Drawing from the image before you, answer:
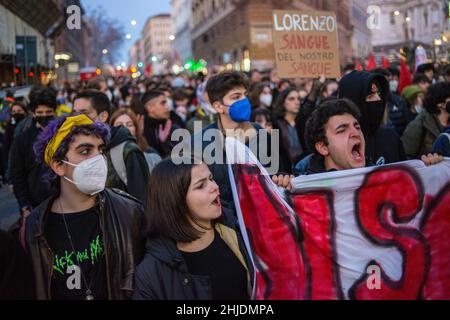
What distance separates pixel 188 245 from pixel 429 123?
353cm

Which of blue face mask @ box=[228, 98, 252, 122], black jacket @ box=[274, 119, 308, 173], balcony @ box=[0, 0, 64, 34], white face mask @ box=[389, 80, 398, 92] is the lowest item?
black jacket @ box=[274, 119, 308, 173]

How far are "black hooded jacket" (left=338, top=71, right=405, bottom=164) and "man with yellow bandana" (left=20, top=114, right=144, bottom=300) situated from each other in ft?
5.65

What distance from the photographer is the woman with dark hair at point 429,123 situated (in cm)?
559

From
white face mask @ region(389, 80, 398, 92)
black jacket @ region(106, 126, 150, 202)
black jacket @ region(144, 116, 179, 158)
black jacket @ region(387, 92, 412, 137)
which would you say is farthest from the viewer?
white face mask @ region(389, 80, 398, 92)

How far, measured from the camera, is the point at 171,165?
3.03 metres

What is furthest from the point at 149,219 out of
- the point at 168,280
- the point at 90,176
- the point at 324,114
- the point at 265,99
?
the point at 265,99

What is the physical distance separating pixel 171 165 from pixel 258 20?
140ft

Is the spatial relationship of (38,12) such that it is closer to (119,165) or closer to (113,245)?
(119,165)

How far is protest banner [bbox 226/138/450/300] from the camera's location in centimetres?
292

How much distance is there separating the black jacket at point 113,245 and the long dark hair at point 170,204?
13 cm

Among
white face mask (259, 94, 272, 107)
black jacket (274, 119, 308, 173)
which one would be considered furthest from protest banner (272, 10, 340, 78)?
white face mask (259, 94, 272, 107)

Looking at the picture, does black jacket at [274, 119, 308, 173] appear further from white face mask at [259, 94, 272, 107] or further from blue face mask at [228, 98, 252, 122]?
white face mask at [259, 94, 272, 107]

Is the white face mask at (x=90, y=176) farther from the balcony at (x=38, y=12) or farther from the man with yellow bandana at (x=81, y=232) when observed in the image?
the balcony at (x=38, y=12)
